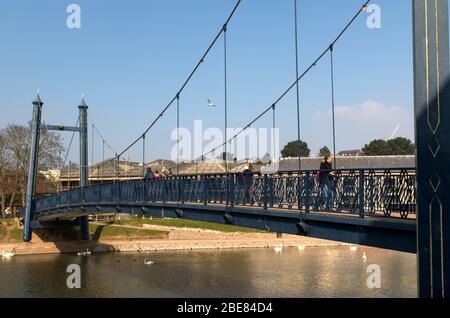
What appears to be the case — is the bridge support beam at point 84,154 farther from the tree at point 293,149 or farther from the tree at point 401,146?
the tree at point 293,149

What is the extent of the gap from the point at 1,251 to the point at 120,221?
46.4 ft

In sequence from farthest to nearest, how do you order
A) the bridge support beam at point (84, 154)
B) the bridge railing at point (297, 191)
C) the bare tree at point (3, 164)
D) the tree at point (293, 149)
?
the tree at point (293, 149) < the bare tree at point (3, 164) < the bridge support beam at point (84, 154) < the bridge railing at point (297, 191)

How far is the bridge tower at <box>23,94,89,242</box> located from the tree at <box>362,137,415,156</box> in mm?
49176

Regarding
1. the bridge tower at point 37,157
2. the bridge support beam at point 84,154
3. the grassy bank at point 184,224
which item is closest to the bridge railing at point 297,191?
the bridge support beam at point 84,154

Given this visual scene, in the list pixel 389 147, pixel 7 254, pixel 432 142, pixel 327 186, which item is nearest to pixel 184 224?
pixel 7 254

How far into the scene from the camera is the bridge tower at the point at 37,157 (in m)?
40.3

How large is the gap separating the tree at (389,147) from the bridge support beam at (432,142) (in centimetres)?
7248

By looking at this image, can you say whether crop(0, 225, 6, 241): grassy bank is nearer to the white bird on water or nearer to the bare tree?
the bare tree

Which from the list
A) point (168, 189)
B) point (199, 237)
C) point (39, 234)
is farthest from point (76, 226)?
point (168, 189)

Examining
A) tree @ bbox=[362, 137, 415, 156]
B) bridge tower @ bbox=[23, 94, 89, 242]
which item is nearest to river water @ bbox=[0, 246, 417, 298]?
bridge tower @ bbox=[23, 94, 89, 242]

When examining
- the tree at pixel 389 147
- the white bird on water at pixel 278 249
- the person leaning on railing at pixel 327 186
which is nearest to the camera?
the person leaning on railing at pixel 327 186

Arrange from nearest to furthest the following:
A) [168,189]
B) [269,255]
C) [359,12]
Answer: [359,12] < [168,189] < [269,255]
